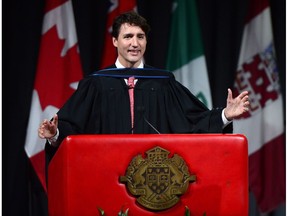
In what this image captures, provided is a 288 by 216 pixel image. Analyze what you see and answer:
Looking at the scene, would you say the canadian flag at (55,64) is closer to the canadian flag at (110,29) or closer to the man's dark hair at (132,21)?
the canadian flag at (110,29)

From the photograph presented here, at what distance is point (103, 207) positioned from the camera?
2.43 m

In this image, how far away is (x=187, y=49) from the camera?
5223 mm

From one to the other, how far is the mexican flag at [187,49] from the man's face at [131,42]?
2091 millimetres

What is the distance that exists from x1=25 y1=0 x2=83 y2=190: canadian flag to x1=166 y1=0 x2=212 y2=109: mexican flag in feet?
2.42

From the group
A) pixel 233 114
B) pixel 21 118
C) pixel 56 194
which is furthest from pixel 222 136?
pixel 21 118

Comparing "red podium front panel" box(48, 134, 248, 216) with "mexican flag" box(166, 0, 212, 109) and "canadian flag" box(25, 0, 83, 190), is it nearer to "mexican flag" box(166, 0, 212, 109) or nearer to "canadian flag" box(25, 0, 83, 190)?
"canadian flag" box(25, 0, 83, 190)

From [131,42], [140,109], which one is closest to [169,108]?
[140,109]

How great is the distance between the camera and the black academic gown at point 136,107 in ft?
9.84

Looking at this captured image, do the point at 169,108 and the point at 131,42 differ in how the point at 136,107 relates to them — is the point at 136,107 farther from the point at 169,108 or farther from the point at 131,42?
the point at 131,42

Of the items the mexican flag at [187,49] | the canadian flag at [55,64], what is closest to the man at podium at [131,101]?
the canadian flag at [55,64]

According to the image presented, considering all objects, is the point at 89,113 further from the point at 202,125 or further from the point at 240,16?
the point at 240,16

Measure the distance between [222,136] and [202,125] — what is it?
49 centimetres

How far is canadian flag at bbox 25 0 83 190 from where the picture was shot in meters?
4.90

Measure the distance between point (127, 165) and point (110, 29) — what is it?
270 centimetres
